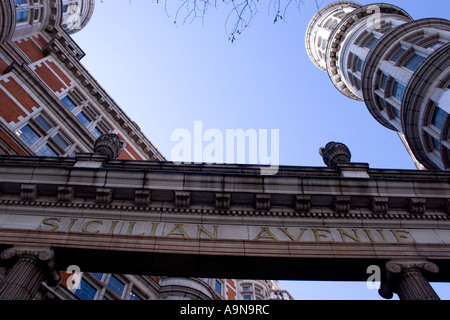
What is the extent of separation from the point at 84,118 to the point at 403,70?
2463 cm

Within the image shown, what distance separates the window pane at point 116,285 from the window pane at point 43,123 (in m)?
11.7

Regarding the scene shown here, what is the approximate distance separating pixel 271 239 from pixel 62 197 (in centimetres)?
639

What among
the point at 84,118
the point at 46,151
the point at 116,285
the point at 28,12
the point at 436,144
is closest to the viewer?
the point at 116,285

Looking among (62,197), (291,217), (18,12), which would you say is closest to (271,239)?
(291,217)

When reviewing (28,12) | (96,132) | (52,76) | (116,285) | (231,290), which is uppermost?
(28,12)

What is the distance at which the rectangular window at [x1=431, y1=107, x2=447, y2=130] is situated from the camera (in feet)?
69.3

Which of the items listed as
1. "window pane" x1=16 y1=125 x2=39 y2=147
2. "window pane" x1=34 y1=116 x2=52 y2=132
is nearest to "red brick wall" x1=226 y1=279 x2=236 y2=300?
"window pane" x1=16 y1=125 x2=39 y2=147

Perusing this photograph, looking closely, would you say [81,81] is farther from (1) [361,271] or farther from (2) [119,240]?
(1) [361,271]

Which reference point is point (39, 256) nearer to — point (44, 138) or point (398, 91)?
point (44, 138)

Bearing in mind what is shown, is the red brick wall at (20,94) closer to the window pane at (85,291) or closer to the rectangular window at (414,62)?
the window pane at (85,291)

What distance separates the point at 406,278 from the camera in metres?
10.2

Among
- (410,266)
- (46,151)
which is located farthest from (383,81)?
(46,151)

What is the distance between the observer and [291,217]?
11.9m

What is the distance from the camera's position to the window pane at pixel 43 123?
26.4 meters
